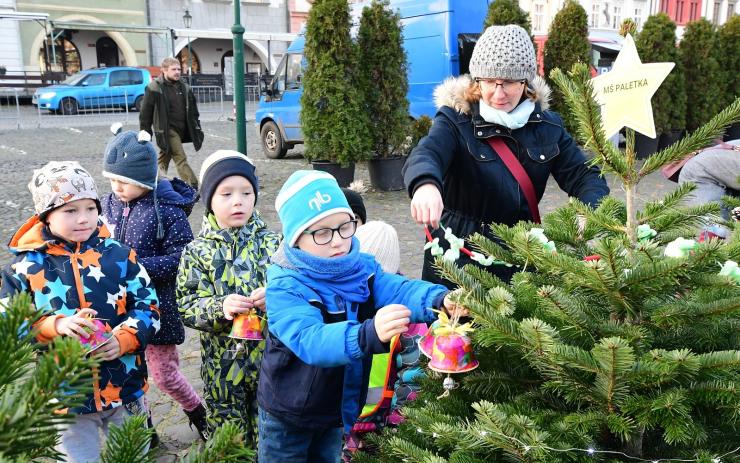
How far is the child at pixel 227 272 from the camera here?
2691 millimetres

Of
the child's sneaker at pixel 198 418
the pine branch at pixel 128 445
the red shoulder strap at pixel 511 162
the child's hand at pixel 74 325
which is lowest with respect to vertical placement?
the child's sneaker at pixel 198 418

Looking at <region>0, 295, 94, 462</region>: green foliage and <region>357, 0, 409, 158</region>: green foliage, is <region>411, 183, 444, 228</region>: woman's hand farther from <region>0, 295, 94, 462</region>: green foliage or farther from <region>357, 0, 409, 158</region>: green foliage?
<region>357, 0, 409, 158</region>: green foliage

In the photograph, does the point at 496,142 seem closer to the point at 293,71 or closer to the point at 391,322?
the point at 391,322

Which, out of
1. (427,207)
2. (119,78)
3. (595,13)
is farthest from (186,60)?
(427,207)

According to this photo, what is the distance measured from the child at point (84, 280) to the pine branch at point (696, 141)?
2.02 m

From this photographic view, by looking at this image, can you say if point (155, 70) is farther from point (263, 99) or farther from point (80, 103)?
point (263, 99)

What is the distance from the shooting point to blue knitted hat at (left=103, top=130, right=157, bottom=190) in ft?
10.5

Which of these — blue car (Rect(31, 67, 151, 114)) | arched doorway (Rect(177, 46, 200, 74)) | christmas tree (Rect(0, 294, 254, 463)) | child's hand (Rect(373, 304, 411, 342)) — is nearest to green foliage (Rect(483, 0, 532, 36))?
child's hand (Rect(373, 304, 411, 342))

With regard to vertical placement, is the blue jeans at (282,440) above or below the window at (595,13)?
below

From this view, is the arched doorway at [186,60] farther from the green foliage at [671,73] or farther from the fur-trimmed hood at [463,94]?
the fur-trimmed hood at [463,94]

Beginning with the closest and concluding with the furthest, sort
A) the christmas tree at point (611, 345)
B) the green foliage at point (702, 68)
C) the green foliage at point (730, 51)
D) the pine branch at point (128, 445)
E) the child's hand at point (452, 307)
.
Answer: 1. the pine branch at point (128, 445)
2. the christmas tree at point (611, 345)
3. the child's hand at point (452, 307)
4. the green foliage at point (702, 68)
5. the green foliage at point (730, 51)

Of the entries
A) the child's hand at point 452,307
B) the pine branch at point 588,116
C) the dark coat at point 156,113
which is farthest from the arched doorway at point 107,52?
the pine branch at point 588,116

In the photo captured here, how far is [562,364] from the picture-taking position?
48.1 inches

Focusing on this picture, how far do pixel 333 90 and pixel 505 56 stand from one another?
731 cm
